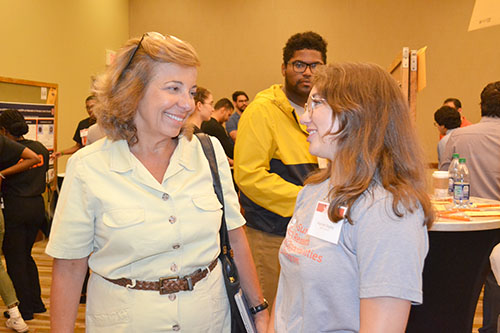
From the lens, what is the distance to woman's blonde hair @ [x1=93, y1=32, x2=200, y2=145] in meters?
1.58

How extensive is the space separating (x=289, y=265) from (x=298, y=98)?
1542mm

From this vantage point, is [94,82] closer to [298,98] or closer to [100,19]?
[298,98]

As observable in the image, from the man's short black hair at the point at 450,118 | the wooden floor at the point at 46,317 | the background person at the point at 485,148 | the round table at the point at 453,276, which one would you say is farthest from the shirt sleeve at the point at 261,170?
the man's short black hair at the point at 450,118

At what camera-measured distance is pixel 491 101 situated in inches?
142

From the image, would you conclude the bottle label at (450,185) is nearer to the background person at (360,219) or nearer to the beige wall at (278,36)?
the background person at (360,219)

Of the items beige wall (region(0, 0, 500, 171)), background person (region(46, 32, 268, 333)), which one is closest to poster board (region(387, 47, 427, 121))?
background person (region(46, 32, 268, 333))

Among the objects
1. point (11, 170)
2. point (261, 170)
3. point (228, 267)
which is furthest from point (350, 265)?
point (11, 170)

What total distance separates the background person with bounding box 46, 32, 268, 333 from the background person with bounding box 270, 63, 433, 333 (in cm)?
35

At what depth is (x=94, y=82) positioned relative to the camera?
1.73 metres

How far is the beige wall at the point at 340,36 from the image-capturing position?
866 cm

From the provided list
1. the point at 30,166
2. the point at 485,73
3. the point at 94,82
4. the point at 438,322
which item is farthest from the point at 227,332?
the point at 485,73

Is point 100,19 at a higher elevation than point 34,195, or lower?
higher

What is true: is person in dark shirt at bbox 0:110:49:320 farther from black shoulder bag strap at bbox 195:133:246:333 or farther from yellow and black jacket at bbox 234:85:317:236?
black shoulder bag strap at bbox 195:133:246:333

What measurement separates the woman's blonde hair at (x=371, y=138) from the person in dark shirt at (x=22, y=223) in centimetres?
349
